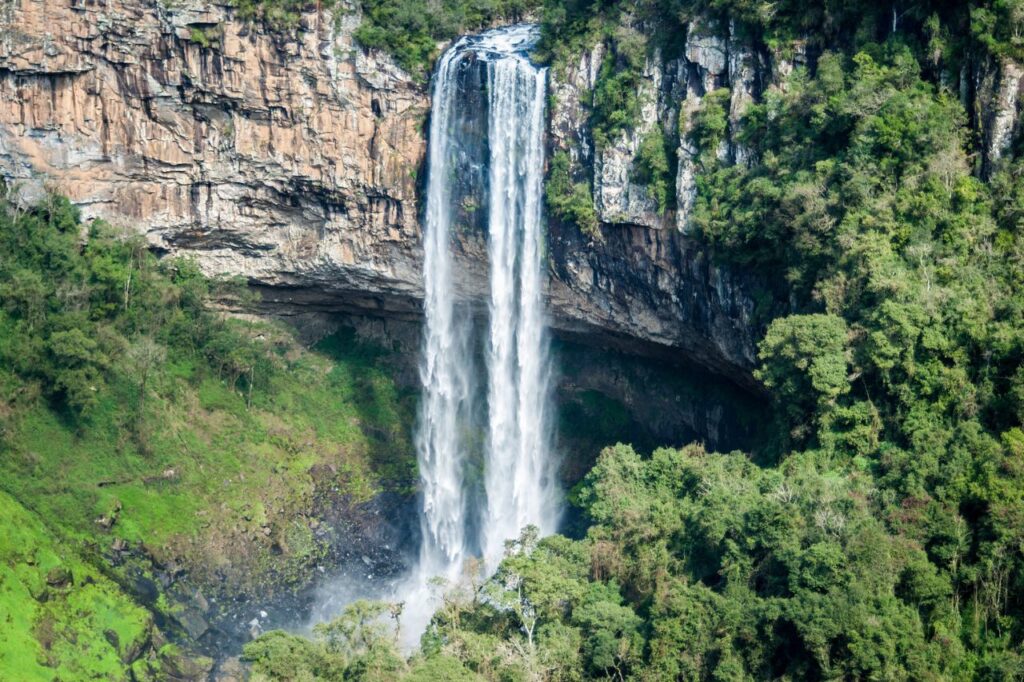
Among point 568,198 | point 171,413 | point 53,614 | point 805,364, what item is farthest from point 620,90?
point 53,614

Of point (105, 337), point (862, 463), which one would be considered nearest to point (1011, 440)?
point (862, 463)

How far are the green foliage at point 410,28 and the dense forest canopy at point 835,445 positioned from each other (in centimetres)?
629

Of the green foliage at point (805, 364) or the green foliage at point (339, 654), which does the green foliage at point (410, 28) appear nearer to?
the green foliage at point (805, 364)

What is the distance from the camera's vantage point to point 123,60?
39.9 metres

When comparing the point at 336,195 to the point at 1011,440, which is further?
the point at 336,195

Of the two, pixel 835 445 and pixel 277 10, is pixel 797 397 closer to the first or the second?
pixel 835 445

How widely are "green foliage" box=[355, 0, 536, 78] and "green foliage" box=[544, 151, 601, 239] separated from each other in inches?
189

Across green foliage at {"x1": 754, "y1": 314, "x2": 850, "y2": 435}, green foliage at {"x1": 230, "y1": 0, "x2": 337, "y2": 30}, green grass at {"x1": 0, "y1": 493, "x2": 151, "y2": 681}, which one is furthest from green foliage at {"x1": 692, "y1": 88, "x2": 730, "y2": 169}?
green grass at {"x1": 0, "y1": 493, "x2": 151, "y2": 681}

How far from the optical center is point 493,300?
133ft

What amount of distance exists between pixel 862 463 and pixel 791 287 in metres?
5.03

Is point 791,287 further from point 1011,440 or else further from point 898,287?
point 1011,440

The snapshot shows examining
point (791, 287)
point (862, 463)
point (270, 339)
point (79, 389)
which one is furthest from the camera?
point (270, 339)

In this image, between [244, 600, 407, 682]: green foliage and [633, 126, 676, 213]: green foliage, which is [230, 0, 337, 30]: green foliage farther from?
[244, 600, 407, 682]: green foliage

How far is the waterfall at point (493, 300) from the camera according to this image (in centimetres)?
3953
